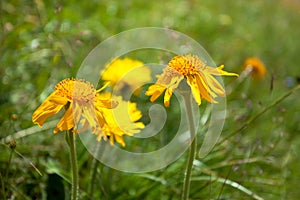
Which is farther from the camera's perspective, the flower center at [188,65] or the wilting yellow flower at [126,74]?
the wilting yellow flower at [126,74]

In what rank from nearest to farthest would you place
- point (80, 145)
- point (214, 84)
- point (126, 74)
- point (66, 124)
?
1. point (66, 124)
2. point (214, 84)
3. point (80, 145)
4. point (126, 74)

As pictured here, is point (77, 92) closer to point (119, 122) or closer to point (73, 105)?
point (73, 105)

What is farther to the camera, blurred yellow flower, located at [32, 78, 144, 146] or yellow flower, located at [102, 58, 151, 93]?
yellow flower, located at [102, 58, 151, 93]

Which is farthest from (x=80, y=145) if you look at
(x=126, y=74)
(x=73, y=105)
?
(x=73, y=105)

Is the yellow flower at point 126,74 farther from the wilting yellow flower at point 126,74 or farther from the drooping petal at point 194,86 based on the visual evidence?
the drooping petal at point 194,86

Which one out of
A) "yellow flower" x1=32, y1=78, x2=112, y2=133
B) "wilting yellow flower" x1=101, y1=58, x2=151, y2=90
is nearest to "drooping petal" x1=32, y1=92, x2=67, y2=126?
"yellow flower" x1=32, y1=78, x2=112, y2=133

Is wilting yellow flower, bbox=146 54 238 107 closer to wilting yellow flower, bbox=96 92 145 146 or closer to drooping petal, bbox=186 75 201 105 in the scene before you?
drooping petal, bbox=186 75 201 105

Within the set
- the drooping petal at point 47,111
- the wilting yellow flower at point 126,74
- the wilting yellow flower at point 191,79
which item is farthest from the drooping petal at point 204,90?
the wilting yellow flower at point 126,74
